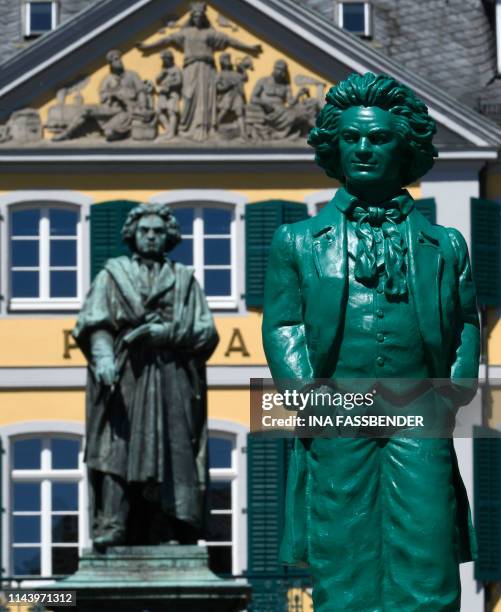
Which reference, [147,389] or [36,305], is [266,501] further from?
[147,389]

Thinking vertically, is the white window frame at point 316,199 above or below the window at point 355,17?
below

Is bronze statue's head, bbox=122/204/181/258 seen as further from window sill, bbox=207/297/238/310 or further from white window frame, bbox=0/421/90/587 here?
window sill, bbox=207/297/238/310

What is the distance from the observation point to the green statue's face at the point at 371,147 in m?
9.11

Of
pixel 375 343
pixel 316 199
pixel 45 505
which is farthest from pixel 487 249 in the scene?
pixel 375 343

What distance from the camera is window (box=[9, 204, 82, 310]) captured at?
33188 millimetres

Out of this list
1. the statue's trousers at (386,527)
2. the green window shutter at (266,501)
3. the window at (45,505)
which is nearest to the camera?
the statue's trousers at (386,527)

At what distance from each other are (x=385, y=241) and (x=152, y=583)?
10.1 metres

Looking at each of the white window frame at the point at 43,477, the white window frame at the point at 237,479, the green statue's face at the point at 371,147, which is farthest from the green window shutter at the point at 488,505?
the green statue's face at the point at 371,147

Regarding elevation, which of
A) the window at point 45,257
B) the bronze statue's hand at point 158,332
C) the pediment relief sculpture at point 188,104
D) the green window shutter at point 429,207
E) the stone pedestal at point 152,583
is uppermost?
the pediment relief sculpture at point 188,104

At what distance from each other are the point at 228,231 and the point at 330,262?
80.2 feet

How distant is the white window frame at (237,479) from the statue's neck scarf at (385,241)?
2283cm

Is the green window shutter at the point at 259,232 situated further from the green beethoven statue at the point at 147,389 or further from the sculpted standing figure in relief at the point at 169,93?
the green beethoven statue at the point at 147,389

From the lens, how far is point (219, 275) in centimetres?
3347

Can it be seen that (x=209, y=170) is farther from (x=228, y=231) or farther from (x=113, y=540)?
(x=113, y=540)
